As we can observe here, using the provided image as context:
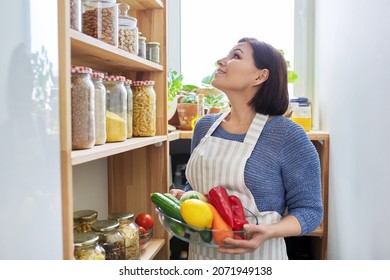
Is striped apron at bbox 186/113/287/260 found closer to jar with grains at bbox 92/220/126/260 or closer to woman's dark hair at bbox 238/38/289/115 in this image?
woman's dark hair at bbox 238/38/289/115

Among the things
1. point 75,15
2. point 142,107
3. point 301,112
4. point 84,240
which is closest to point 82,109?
point 75,15

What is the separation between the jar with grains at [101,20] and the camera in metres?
0.95

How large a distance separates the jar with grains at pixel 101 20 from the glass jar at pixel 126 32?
119mm

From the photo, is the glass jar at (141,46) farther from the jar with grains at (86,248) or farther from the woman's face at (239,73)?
the jar with grains at (86,248)

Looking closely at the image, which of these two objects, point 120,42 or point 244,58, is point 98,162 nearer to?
point 120,42

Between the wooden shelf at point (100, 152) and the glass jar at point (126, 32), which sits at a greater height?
Result: the glass jar at point (126, 32)

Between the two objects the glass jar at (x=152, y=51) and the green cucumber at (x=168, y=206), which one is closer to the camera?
the green cucumber at (x=168, y=206)

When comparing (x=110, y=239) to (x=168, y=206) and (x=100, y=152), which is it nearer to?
(x=168, y=206)

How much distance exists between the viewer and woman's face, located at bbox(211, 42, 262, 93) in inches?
45.7

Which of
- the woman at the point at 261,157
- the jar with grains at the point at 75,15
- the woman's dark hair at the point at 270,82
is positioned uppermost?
the jar with grains at the point at 75,15

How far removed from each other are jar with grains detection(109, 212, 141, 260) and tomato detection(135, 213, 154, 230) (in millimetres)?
105

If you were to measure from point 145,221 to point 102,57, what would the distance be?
0.60 metres

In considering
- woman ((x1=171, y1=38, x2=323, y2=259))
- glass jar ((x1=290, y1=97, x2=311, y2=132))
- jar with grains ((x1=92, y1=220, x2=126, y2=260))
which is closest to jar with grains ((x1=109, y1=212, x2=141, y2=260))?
jar with grains ((x1=92, y1=220, x2=126, y2=260))

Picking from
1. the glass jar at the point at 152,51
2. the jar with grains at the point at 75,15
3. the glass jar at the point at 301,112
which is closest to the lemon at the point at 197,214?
the jar with grains at the point at 75,15
